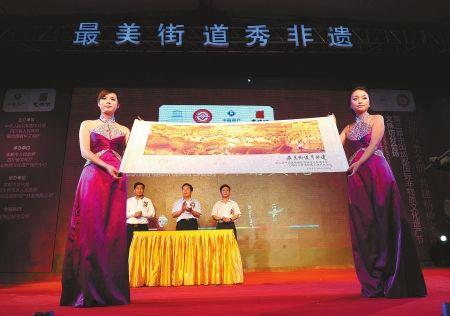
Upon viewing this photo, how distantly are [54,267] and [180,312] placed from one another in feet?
15.3

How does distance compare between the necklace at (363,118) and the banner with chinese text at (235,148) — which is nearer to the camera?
the banner with chinese text at (235,148)

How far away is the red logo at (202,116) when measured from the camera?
6.24 m

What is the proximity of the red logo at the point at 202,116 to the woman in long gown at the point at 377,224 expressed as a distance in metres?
4.12

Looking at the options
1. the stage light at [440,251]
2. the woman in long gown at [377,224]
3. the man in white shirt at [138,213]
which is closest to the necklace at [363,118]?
the woman in long gown at [377,224]

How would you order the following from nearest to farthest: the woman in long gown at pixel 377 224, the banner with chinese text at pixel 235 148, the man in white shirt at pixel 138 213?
1. the banner with chinese text at pixel 235 148
2. the woman in long gown at pixel 377 224
3. the man in white shirt at pixel 138 213

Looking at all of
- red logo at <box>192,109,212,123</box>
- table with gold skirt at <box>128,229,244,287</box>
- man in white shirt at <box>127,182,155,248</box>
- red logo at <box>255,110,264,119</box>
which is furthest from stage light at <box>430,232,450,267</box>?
man in white shirt at <box>127,182,155,248</box>

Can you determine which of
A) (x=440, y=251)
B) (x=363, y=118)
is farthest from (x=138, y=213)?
(x=440, y=251)

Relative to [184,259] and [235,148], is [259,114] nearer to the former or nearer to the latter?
[184,259]

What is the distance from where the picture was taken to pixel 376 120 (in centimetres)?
226

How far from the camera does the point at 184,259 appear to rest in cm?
405

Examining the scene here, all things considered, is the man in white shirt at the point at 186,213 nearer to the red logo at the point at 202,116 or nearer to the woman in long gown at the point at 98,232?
the red logo at the point at 202,116

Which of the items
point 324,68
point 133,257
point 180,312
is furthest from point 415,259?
point 324,68

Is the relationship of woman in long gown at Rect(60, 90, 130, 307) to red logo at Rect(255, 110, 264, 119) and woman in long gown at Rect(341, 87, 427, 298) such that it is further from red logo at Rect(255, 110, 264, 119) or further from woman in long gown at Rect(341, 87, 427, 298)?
red logo at Rect(255, 110, 264, 119)

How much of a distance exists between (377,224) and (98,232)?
1640 millimetres
